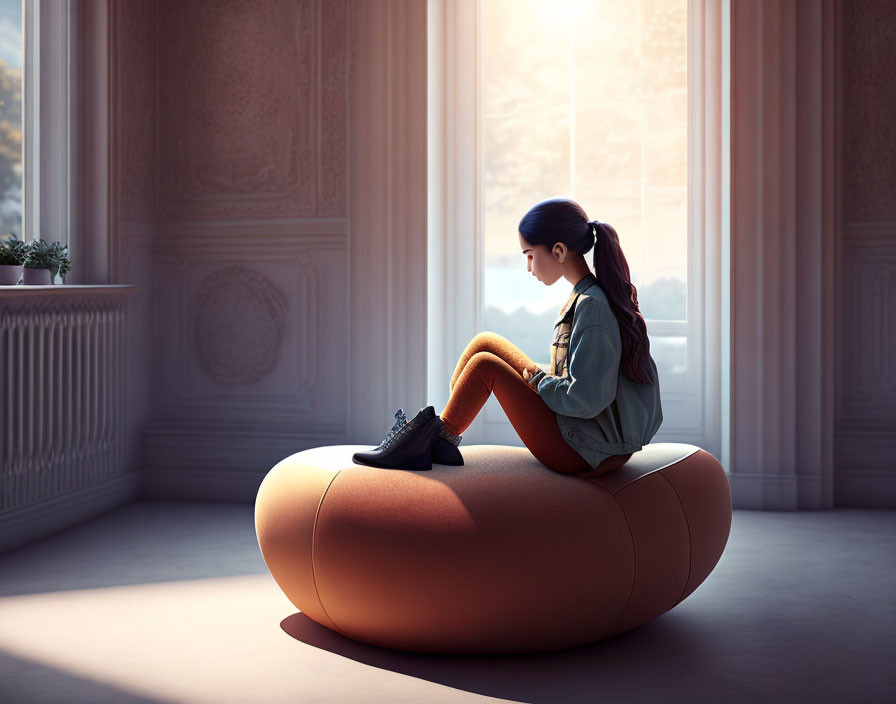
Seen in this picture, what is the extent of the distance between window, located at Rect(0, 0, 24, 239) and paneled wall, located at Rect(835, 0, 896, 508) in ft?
11.4

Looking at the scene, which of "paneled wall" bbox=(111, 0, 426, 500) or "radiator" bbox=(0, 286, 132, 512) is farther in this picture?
"paneled wall" bbox=(111, 0, 426, 500)

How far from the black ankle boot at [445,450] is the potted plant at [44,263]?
2.06m

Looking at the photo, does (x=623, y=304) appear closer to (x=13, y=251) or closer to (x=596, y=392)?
(x=596, y=392)

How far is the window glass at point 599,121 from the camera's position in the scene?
4.45 meters

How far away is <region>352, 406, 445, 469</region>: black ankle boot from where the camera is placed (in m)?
2.34

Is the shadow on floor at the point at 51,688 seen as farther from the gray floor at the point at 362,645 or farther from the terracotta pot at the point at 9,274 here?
the terracotta pot at the point at 9,274

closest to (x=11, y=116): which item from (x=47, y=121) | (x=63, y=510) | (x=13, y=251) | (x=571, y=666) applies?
→ (x=47, y=121)

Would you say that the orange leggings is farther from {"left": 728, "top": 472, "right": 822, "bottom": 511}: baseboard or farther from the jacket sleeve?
{"left": 728, "top": 472, "right": 822, "bottom": 511}: baseboard

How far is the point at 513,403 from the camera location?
92.8 inches

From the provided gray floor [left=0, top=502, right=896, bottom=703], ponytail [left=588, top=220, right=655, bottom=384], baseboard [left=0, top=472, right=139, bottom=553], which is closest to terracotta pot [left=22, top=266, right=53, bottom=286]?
baseboard [left=0, top=472, right=139, bottom=553]

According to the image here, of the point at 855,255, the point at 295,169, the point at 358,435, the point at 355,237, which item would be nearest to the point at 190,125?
the point at 295,169

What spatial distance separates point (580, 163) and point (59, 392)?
254 centimetres

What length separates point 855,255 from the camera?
4156 mm

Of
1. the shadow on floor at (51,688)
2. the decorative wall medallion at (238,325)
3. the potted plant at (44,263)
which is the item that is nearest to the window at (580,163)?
the decorative wall medallion at (238,325)
